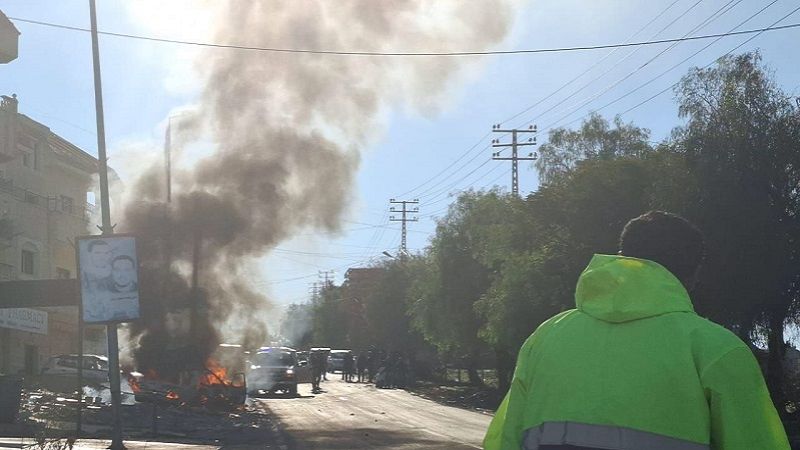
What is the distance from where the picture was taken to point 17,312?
38.5 meters

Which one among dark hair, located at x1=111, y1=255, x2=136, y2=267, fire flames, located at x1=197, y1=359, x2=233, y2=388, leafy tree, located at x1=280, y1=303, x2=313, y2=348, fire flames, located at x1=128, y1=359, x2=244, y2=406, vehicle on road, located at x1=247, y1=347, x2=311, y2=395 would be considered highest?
dark hair, located at x1=111, y1=255, x2=136, y2=267

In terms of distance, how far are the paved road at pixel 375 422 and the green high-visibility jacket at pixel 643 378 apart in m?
14.5

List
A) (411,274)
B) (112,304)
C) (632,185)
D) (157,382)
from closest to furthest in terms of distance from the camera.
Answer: (112,304), (632,185), (157,382), (411,274)

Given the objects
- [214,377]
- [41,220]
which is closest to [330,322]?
[41,220]

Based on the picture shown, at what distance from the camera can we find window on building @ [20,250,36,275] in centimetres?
4169

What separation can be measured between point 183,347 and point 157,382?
2074 millimetres

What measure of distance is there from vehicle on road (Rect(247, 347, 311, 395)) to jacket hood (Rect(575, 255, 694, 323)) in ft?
115

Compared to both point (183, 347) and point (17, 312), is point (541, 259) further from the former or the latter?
point (17, 312)

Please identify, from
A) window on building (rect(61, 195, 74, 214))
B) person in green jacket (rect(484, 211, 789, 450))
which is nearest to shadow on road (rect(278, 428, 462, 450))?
person in green jacket (rect(484, 211, 789, 450))

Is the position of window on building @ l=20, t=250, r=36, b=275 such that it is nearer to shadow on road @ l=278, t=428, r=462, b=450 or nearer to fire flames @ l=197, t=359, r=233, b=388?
fire flames @ l=197, t=359, r=233, b=388

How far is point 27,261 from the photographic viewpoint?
138 feet

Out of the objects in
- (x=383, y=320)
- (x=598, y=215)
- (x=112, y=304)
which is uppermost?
(x=598, y=215)

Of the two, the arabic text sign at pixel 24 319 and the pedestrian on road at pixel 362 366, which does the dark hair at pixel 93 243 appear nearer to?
the arabic text sign at pixel 24 319

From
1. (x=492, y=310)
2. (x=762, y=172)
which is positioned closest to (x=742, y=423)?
(x=762, y=172)
